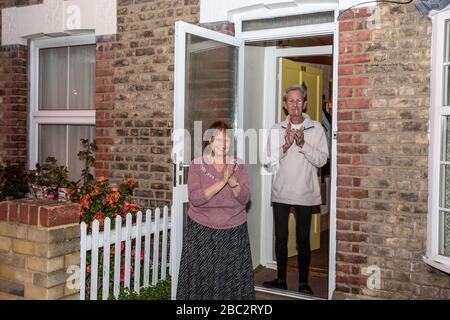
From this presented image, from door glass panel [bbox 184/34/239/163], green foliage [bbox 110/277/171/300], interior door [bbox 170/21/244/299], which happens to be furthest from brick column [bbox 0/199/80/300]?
door glass panel [bbox 184/34/239/163]

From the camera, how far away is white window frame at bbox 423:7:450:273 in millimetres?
3947

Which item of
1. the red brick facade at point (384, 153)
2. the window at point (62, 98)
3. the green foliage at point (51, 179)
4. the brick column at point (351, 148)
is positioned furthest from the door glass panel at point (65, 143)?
the brick column at point (351, 148)

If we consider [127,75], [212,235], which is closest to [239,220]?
[212,235]

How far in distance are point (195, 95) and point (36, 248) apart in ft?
6.46

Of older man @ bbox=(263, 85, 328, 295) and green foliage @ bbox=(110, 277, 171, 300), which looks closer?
green foliage @ bbox=(110, 277, 171, 300)

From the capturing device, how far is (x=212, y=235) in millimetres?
3980

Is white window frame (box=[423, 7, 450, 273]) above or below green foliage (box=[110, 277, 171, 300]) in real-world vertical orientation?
above

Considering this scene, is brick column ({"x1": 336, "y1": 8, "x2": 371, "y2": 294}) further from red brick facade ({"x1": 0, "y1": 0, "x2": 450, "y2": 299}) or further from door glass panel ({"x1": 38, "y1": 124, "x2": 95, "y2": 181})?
door glass panel ({"x1": 38, "y1": 124, "x2": 95, "y2": 181})

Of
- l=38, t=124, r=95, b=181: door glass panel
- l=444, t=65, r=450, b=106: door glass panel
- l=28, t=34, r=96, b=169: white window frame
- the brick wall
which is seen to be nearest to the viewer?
l=444, t=65, r=450, b=106: door glass panel

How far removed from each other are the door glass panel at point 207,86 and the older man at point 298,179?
562mm

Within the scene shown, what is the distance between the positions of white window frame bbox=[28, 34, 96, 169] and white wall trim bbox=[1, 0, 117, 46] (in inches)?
4.7

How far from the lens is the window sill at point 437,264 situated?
12.6 ft

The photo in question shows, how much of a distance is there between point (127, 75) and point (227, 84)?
126 centimetres

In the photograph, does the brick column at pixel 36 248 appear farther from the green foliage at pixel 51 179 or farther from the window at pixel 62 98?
the window at pixel 62 98
